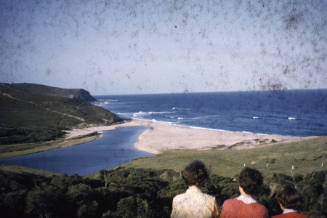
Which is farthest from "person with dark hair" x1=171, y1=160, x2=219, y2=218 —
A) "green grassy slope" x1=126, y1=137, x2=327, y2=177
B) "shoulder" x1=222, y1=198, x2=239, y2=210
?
"green grassy slope" x1=126, y1=137, x2=327, y2=177

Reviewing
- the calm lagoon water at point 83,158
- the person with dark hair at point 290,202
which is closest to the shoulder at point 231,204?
the person with dark hair at point 290,202

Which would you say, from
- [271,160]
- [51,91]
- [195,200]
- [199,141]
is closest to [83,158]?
[199,141]

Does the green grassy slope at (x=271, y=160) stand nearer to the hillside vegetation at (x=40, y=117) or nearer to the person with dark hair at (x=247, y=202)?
the person with dark hair at (x=247, y=202)

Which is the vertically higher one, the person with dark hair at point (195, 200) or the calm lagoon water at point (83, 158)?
the person with dark hair at point (195, 200)

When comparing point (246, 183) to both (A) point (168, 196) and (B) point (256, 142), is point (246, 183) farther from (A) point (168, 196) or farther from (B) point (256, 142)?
(B) point (256, 142)

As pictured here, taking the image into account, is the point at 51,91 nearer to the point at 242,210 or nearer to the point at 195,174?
the point at 195,174

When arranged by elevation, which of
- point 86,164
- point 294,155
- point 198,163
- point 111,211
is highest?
point 198,163

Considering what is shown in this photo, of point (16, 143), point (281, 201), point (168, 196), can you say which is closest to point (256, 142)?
point (168, 196)

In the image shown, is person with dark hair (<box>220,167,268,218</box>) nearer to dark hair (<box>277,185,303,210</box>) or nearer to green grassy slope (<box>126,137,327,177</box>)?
dark hair (<box>277,185,303,210</box>)
